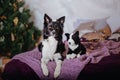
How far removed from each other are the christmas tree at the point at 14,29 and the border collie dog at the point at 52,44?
3.79ft

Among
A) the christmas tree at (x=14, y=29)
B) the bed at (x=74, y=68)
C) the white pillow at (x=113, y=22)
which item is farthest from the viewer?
the white pillow at (x=113, y=22)

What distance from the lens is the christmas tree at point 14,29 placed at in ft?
10.0

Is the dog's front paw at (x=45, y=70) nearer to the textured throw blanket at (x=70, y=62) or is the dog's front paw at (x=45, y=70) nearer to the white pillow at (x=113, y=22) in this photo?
the textured throw blanket at (x=70, y=62)

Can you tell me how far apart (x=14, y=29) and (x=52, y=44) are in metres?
1.24

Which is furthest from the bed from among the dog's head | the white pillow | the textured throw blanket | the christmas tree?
the white pillow

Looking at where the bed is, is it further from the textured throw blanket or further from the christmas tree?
the christmas tree

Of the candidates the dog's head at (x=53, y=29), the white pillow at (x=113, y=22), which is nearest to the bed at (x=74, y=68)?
the dog's head at (x=53, y=29)

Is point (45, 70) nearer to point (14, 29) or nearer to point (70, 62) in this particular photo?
point (70, 62)

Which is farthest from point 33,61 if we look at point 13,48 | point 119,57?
point 13,48

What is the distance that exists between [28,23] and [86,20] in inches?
30.4

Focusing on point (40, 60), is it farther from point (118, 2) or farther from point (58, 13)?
point (118, 2)

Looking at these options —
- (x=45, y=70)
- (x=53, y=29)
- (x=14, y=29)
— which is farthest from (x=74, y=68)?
(x=14, y=29)

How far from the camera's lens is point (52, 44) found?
1.96 meters

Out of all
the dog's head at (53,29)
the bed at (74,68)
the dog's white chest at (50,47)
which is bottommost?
the bed at (74,68)
